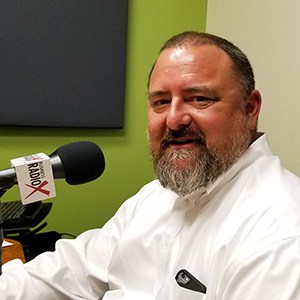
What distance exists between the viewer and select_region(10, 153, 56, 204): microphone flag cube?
0.68m

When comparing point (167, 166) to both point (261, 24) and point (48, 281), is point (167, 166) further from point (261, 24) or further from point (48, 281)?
point (261, 24)

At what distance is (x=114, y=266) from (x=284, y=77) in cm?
102

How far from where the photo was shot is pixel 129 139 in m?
2.13

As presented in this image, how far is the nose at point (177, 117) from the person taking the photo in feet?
3.50

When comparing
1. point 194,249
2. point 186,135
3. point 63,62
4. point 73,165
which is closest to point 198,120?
point 186,135

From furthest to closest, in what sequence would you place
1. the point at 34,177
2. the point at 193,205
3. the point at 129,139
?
the point at 129,139 < the point at 193,205 < the point at 34,177

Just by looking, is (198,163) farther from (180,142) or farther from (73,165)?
(73,165)

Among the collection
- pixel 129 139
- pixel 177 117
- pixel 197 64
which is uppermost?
pixel 197 64

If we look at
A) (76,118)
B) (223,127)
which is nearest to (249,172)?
(223,127)

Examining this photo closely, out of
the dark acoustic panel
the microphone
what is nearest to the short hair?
the microphone

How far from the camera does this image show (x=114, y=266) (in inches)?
47.4

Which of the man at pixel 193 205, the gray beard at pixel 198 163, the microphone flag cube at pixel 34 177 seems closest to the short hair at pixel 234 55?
the man at pixel 193 205

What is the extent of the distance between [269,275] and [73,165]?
0.37 m

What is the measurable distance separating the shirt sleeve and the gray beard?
0.29 metres
